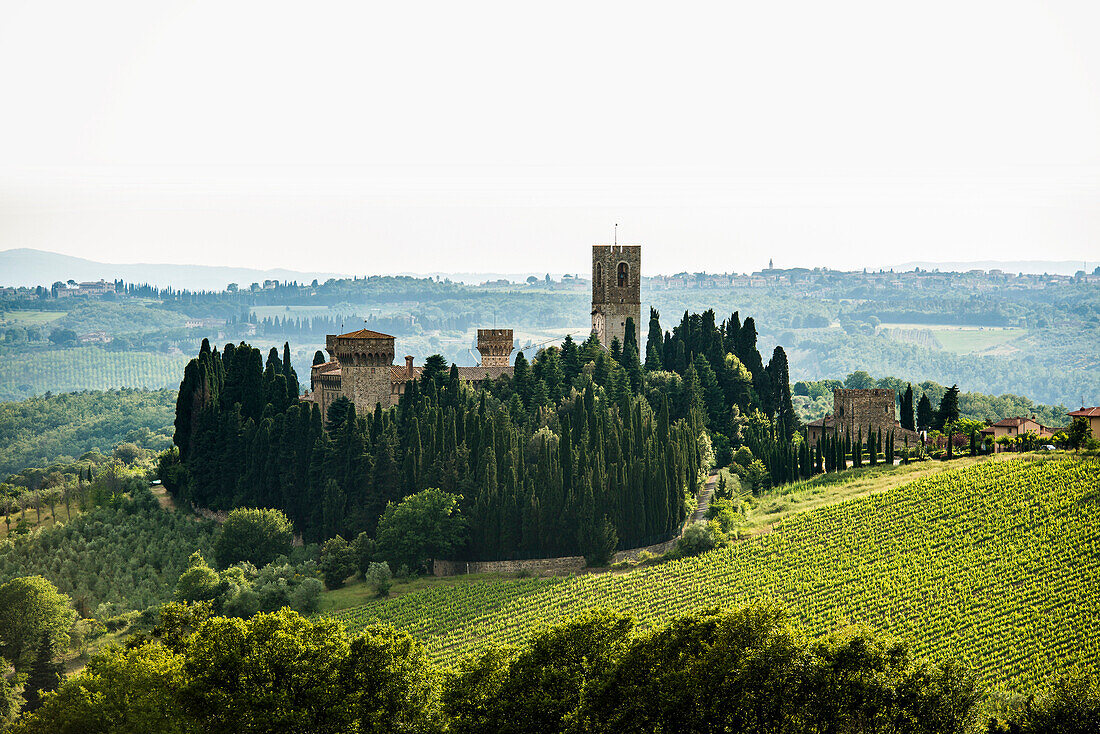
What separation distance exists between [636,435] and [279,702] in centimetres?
3896

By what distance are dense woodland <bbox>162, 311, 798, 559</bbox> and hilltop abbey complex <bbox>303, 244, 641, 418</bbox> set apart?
1723 millimetres

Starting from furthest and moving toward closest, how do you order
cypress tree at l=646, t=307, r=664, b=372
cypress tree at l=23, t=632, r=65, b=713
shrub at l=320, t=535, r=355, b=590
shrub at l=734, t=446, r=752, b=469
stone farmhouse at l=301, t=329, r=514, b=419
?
cypress tree at l=646, t=307, r=664, b=372 → shrub at l=734, t=446, r=752, b=469 → stone farmhouse at l=301, t=329, r=514, b=419 → shrub at l=320, t=535, r=355, b=590 → cypress tree at l=23, t=632, r=65, b=713

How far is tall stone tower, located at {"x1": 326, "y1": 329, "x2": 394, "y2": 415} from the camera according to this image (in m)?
80.2

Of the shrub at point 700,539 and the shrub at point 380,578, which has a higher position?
the shrub at point 700,539

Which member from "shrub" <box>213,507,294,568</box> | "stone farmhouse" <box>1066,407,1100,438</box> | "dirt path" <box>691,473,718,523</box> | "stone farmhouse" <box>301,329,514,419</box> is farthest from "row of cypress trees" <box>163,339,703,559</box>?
"stone farmhouse" <box>1066,407,1100,438</box>

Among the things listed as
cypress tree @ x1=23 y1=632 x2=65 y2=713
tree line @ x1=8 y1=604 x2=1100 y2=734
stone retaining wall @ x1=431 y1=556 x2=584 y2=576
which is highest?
tree line @ x1=8 y1=604 x2=1100 y2=734

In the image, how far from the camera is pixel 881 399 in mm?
83438

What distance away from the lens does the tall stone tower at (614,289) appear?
95875 mm

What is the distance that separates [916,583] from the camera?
61.7 m

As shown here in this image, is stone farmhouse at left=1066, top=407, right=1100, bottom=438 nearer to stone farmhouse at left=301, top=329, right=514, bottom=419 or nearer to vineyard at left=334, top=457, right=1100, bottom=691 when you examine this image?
vineyard at left=334, top=457, right=1100, bottom=691

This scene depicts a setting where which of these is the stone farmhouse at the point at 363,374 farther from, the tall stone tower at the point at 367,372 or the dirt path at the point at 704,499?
the dirt path at the point at 704,499

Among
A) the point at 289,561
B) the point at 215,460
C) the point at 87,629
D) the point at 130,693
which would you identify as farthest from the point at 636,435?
the point at 130,693

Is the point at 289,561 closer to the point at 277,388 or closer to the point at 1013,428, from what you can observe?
the point at 277,388

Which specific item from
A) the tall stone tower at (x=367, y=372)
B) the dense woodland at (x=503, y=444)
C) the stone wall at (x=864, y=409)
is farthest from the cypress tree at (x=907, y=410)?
the tall stone tower at (x=367, y=372)
